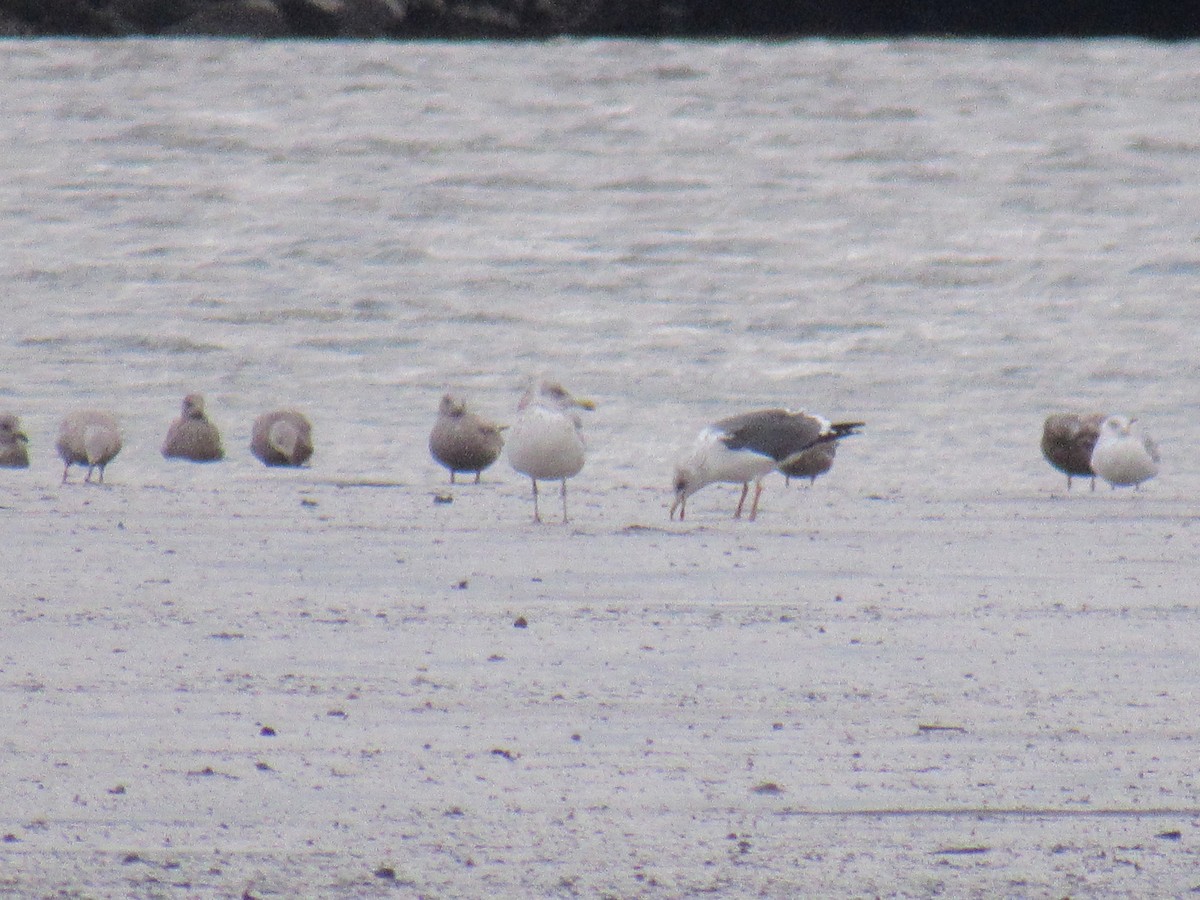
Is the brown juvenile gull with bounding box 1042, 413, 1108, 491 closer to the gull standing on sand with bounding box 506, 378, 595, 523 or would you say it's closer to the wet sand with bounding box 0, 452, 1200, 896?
the wet sand with bounding box 0, 452, 1200, 896

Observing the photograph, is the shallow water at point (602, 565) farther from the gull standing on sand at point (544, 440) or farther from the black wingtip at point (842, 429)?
the black wingtip at point (842, 429)

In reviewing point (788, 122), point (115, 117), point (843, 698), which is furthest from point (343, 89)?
point (843, 698)

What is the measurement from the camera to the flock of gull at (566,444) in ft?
34.0

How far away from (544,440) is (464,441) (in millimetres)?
2466

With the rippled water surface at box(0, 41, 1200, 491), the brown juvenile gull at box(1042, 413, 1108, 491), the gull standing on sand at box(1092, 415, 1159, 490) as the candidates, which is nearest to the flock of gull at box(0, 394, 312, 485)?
the rippled water surface at box(0, 41, 1200, 491)

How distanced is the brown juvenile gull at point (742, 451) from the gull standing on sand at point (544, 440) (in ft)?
1.86

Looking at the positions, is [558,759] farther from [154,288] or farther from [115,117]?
[115,117]

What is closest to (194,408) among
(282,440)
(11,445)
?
(282,440)

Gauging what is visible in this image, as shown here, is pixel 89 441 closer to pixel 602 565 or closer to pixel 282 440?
pixel 282 440

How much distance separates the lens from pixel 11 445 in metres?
13.5

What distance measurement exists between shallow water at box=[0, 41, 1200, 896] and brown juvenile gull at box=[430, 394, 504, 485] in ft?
1.16

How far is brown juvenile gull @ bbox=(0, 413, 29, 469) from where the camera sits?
1333cm

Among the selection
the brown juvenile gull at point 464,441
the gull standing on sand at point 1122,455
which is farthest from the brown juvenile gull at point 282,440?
the gull standing on sand at point 1122,455

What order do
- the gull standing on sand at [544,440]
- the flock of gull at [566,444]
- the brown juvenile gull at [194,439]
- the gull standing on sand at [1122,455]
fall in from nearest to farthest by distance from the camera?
the gull standing on sand at [544,440] < the flock of gull at [566,444] < the gull standing on sand at [1122,455] < the brown juvenile gull at [194,439]
